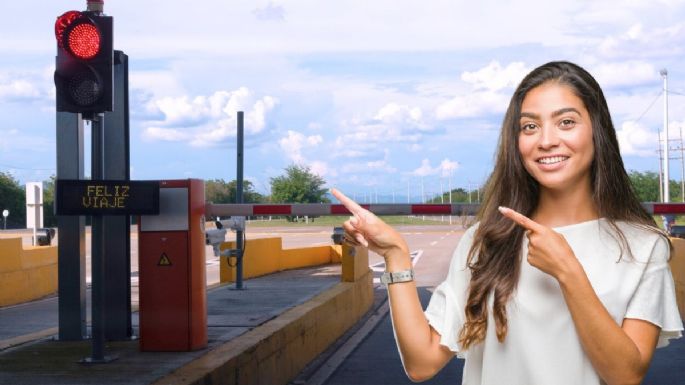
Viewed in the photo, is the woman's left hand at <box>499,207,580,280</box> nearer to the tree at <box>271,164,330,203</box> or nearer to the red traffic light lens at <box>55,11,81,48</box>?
the red traffic light lens at <box>55,11,81,48</box>

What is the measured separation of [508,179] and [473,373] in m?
0.45

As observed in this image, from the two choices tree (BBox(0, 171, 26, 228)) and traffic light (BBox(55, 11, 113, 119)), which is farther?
tree (BBox(0, 171, 26, 228))

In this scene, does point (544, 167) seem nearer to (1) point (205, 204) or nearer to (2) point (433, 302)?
(2) point (433, 302)

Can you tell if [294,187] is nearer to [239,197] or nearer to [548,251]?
[239,197]

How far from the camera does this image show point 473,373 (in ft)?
8.30

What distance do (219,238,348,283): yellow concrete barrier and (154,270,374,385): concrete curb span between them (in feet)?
11.3

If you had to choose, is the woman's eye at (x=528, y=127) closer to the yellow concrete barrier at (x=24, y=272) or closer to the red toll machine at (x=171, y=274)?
the red toll machine at (x=171, y=274)

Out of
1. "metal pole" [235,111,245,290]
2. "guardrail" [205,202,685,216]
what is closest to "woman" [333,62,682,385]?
"guardrail" [205,202,685,216]

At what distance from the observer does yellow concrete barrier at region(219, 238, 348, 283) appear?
17703 millimetres

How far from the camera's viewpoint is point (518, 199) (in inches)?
101

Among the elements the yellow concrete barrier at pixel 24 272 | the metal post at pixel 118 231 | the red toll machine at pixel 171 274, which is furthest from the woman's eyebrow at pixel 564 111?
the yellow concrete barrier at pixel 24 272

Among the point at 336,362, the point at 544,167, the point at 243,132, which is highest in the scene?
the point at 243,132

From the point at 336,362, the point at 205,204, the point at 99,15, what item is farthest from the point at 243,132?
the point at 99,15

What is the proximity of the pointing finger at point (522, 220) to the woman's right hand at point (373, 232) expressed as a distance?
284mm
